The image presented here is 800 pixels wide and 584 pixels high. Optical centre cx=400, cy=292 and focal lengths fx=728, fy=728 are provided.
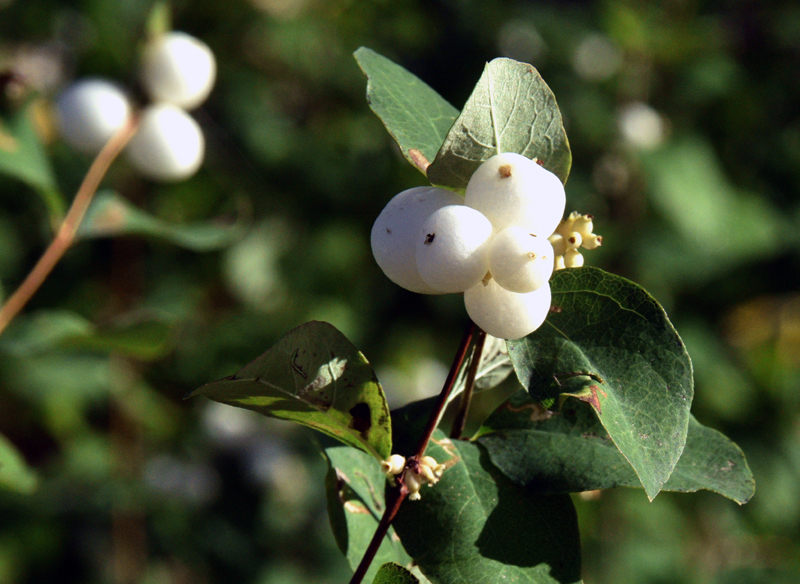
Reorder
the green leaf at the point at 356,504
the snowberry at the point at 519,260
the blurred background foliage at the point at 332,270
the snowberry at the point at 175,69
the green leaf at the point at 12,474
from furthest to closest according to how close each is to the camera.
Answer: the blurred background foliage at the point at 332,270, the snowberry at the point at 175,69, the green leaf at the point at 12,474, the green leaf at the point at 356,504, the snowberry at the point at 519,260

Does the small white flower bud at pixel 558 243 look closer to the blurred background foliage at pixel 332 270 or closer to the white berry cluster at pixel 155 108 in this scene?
the white berry cluster at pixel 155 108

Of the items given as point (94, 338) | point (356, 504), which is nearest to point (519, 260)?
point (356, 504)

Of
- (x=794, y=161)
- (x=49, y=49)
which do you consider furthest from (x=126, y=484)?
(x=794, y=161)

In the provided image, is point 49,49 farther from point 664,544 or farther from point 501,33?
point 664,544

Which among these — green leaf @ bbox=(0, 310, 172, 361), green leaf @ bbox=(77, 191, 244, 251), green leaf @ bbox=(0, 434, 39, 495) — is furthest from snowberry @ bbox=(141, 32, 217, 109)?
green leaf @ bbox=(0, 434, 39, 495)

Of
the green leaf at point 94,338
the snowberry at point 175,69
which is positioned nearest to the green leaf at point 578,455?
the green leaf at point 94,338

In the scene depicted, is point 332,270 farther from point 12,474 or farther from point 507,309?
point 507,309

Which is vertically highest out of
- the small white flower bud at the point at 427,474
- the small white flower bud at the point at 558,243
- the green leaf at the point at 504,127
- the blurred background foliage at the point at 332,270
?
the green leaf at the point at 504,127
